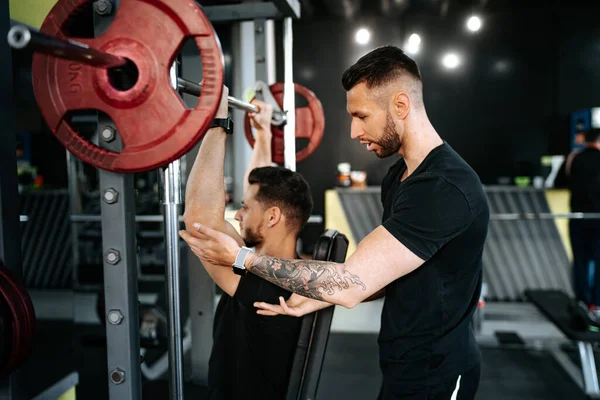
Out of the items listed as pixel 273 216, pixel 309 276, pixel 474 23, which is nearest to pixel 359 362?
pixel 273 216

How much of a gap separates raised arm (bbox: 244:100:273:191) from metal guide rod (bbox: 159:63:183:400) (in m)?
0.70

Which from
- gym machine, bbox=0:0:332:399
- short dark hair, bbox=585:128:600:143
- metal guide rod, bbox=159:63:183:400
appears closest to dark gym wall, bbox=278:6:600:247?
short dark hair, bbox=585:128:600:143

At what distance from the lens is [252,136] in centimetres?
169

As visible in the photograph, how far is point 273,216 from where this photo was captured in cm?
134

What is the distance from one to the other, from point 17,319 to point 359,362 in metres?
2.41

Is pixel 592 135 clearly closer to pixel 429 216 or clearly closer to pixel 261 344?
pixel 429 216

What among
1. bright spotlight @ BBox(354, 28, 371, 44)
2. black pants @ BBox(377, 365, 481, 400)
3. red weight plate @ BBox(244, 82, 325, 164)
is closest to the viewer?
black pants @ BBox(377, 365, 481, 400)

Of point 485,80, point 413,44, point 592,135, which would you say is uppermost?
point 413,44

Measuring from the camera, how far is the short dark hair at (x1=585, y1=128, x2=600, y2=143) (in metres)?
3.39

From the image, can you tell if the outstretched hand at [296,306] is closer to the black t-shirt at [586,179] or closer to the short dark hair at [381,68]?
the short dark hair at [381,68]

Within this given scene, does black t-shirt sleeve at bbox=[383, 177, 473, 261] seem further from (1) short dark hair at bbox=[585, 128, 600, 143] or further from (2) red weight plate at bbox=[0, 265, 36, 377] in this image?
(1) short dark hair at bbox=[585, 128, 600, 143]

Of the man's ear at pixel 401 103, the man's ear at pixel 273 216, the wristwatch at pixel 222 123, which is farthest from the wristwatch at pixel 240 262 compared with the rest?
the man's ear at pixel 401 103

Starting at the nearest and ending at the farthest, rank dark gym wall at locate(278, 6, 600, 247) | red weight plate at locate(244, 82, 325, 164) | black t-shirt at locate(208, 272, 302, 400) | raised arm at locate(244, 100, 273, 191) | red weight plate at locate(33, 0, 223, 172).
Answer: red weight plate at locate(33, 0, 223, 172), black t-shirt at locate(208, 272, 302, 400), raised arm at locate(244, 100, 273, 191), red weight plate at locate(244, 82, 325, 164), dark gym wall at locate(278, 6, 600, 247)

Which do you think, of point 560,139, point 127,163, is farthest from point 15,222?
point 560,139
